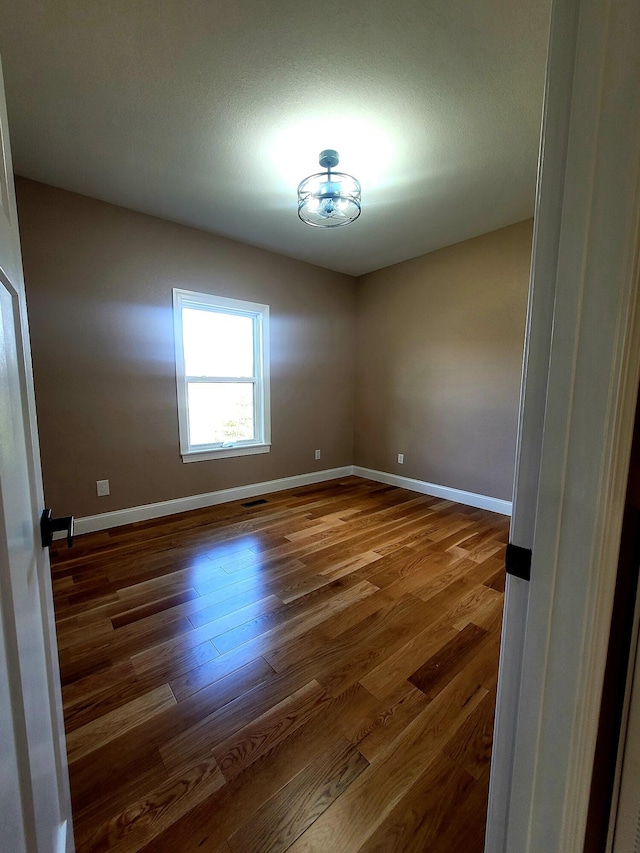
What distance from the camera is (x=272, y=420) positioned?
12.5 ft

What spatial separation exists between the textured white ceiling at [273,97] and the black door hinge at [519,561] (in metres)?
1.96

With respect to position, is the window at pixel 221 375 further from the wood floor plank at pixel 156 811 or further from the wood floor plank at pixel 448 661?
the wood floor plank at pixel 448 661

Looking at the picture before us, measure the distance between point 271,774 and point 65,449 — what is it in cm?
260

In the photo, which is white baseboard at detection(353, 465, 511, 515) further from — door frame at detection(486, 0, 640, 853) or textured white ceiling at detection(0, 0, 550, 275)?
door frame at detection(486, 0, 640, 853)

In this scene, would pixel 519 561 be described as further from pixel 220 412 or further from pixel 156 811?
pixel 220 412

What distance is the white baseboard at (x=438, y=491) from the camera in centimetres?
326

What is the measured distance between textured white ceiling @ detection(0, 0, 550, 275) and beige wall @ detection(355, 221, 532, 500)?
0.70m

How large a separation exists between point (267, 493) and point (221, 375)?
1397 millimetres

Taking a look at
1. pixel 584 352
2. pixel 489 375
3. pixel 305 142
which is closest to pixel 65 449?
pixel 305 142

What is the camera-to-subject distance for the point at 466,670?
1.45 m

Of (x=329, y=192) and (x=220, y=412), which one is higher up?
(x=329, y=192)

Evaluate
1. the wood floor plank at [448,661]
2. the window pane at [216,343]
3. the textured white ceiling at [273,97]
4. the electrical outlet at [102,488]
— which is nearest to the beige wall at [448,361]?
the textured white ceiling at [273,97]

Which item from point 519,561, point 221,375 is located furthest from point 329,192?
→ point 519,561

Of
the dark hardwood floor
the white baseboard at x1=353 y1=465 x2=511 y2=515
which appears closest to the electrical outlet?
the dark hardwood floor
